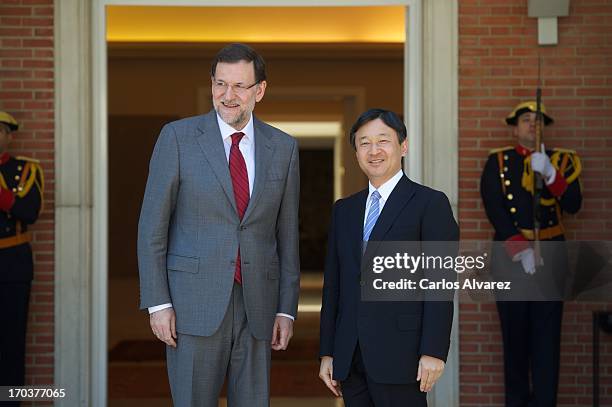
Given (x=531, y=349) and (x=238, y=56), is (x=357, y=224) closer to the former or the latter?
(x=238, y=56)

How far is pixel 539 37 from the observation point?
5332 mm

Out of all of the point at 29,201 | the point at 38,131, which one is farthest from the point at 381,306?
the point at 38,131

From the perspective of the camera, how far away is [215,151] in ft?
10.4

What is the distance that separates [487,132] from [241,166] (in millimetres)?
2509

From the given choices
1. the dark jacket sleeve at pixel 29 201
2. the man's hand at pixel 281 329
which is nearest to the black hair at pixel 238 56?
the man's hand at pixel 281 329

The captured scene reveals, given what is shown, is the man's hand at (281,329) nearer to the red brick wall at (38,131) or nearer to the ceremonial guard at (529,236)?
the ceremonial guard at (529,236)

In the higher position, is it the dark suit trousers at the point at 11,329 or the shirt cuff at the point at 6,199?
the shirt cuff at the point at 6,199

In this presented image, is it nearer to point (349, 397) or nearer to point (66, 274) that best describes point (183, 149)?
point (349, 397)

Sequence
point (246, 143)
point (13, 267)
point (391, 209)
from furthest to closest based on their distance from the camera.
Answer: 1. point (13, 267)
2. point (246, 143)
3. point (391, 209)

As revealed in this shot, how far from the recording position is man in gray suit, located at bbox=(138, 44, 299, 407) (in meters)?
3.11

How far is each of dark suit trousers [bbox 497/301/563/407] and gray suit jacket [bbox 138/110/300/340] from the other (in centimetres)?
236

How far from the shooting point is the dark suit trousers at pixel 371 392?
297cm

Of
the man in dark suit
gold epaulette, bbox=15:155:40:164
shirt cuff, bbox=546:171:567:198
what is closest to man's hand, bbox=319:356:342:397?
the man in dark suit

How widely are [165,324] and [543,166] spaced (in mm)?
2703
